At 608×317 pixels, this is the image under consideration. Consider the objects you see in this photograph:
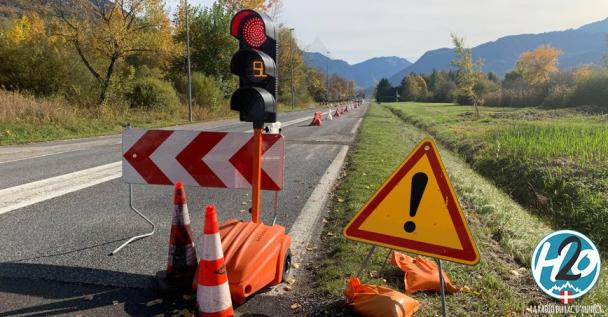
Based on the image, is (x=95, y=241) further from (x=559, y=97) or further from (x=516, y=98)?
(x=516, y=98)

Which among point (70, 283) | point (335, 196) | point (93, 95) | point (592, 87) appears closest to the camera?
point (70, 283)

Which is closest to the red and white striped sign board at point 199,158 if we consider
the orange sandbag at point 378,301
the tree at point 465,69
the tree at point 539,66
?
the orange sandbag at point 378,301

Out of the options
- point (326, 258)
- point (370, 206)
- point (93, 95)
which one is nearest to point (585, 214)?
point (326, 258)

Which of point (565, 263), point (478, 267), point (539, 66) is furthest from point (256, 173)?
point (539, 66)

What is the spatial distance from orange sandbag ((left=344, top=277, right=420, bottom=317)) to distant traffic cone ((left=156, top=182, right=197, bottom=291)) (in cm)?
134

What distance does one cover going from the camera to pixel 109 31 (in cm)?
2598

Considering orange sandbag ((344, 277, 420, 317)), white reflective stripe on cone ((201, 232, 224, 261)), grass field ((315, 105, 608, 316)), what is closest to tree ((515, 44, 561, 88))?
grass field ((315, 105, 608, 316))

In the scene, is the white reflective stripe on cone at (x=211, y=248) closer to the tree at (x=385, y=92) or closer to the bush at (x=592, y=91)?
the bush at (x=592, y=91)

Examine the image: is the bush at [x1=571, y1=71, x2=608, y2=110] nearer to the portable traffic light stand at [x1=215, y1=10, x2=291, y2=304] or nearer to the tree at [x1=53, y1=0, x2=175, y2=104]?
the tree at [x1=53, y1=0, x2=175, y2=104]

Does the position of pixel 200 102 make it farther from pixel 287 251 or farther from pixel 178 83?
pixel 287 251

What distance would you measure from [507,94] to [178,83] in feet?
144

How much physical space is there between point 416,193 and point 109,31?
88.9ft

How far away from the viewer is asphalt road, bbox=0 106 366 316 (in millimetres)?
3387

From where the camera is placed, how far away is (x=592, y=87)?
4247 cm
